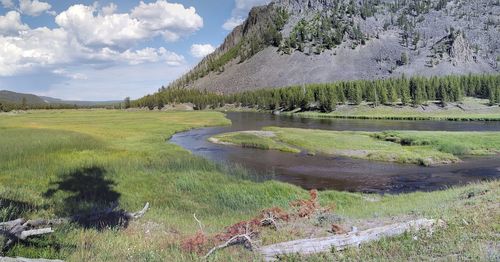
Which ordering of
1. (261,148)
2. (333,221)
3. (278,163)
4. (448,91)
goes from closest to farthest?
(333,221)
(278,163)
(261,148)
(448,91)

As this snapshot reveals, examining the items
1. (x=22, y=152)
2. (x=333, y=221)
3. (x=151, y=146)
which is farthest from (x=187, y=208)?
(x=151, y=146)

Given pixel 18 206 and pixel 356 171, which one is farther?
pixel 356 171

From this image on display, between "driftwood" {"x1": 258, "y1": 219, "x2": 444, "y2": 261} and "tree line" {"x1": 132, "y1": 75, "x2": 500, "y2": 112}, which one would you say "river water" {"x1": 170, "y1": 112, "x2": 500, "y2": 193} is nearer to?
"driftwood" {"x1": 258, "y1": 219, "x2": 444, "y2": 261}

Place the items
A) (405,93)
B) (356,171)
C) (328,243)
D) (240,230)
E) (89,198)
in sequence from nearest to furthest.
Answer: (328,243), (240,230), (89,198), (356,171), (405,93)

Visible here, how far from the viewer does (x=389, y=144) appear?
58.6m

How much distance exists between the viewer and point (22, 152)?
35.9 metres

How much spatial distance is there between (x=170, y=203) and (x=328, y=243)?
1489 cm

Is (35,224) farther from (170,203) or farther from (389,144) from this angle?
(389,144)

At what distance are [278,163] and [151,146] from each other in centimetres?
1803

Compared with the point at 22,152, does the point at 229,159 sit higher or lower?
lower

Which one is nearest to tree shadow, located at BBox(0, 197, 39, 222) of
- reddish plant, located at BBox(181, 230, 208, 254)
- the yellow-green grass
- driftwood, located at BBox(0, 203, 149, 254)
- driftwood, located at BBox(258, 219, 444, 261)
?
driftwood, located at BBox(0, 203, 149, 254)

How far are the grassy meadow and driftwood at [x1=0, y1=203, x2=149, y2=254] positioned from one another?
290 mm

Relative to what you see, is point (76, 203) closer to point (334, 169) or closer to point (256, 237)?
point (256, 237)

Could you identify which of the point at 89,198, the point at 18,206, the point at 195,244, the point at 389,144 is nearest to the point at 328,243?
the point at 195,244
